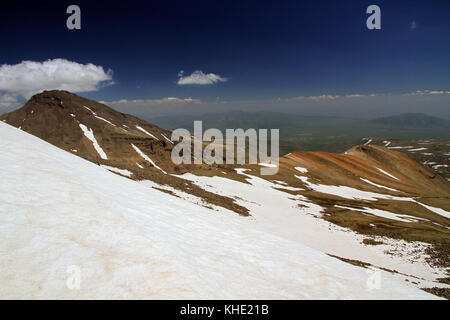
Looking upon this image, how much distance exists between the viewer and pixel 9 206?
6766 mm

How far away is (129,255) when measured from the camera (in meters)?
6.33

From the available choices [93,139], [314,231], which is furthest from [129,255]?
[93,139]

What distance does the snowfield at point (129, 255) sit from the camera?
5.27 meters

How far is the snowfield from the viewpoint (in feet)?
17.3

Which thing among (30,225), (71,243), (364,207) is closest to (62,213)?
(30,225)

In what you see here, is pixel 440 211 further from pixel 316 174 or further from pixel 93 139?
pixel 93 139

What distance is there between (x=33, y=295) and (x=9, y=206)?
11.5 feet

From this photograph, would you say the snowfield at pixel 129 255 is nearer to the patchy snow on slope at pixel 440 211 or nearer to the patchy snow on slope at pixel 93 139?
the patchy snow on slope at pixel 440 211

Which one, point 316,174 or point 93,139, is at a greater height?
point 93,139

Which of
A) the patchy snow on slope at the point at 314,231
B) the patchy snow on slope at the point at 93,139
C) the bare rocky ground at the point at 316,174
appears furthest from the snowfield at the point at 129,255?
the patchy snow on slope at the point at 93,139

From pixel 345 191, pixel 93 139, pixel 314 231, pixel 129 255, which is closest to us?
pixel 129 255

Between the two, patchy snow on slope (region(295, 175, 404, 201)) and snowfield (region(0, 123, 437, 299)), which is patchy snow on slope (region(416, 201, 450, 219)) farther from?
snowfield (region(0, 123, 437, 299))

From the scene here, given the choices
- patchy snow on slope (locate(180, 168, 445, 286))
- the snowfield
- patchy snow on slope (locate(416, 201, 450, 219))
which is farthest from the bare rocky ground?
the snowfield
